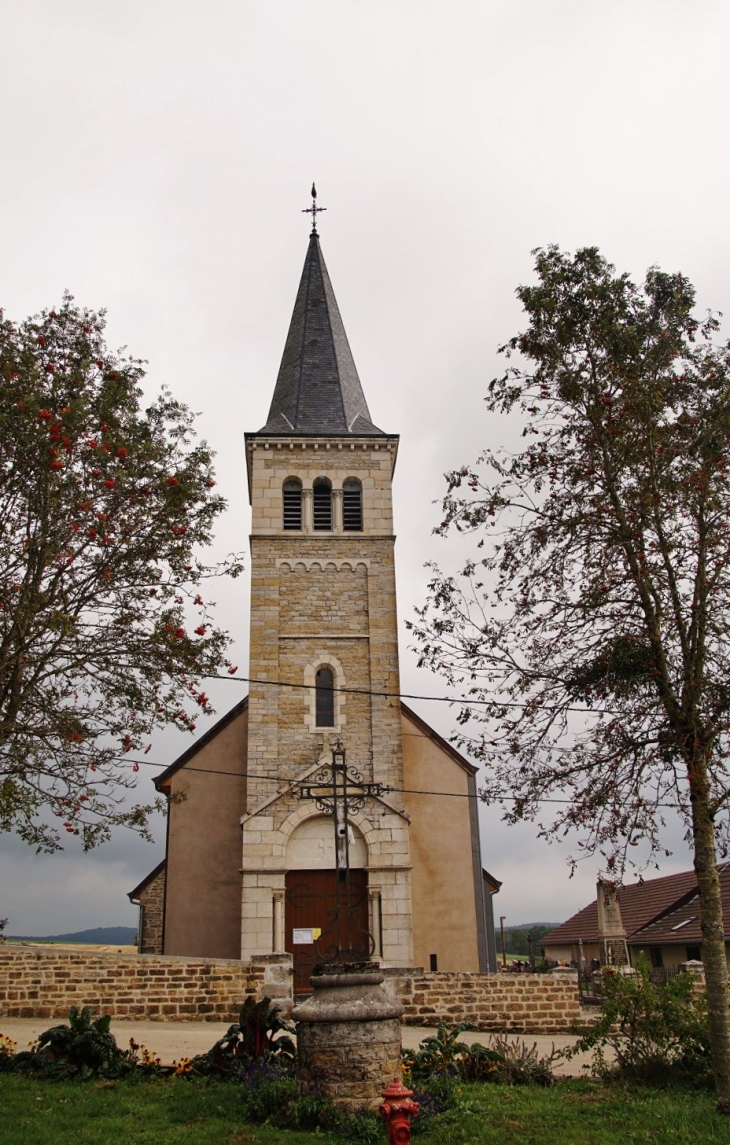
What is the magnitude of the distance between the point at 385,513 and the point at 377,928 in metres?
9.29

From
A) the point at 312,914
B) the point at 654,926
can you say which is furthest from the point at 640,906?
the point at 312,914

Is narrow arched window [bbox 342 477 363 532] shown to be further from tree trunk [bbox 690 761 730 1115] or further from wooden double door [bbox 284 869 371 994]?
tree trunk [bbox 690 761 730 1115]

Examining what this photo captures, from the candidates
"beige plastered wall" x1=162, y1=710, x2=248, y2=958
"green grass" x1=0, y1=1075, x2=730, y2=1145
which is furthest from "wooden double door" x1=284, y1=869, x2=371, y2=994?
"green grass" x1=0, y1=1075, x2=730, y2=1145

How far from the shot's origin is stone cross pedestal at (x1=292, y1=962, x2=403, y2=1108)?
313 inches

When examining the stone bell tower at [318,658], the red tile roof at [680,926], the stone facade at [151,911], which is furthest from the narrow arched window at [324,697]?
the red tile roof at [680,926]

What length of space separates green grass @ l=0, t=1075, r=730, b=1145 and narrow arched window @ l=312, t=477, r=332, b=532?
14.4 metres

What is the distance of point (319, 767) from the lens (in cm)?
1927

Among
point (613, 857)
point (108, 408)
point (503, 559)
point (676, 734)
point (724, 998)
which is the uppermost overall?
point (108, 408)

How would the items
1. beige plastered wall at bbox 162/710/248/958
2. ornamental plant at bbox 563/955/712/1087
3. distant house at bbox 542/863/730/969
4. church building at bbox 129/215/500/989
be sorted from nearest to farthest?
ornamental plant at bbox 563/955/712/1087 → church building at bbox 129/215/500/989 → beige plastered wall at bbox 162/710/248/958 → distant house at bbox 542/863/730/969

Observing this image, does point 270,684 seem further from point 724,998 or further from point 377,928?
point 724,998

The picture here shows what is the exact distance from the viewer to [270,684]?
20.3 m

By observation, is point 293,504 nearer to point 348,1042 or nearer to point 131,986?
point 131,986

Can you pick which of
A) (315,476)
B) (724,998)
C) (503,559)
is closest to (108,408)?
(503,559)

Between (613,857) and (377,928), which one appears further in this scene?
(377,928)
